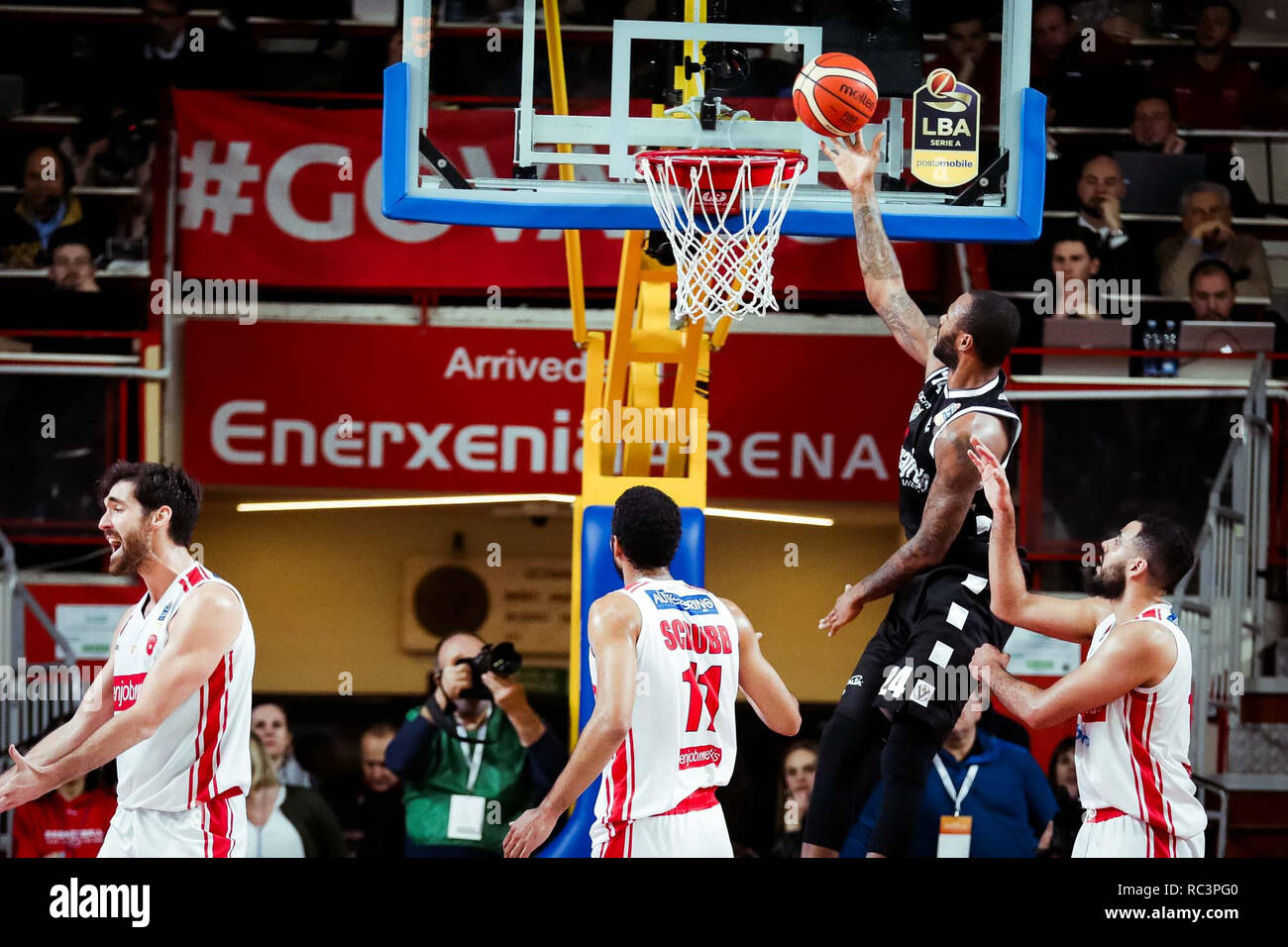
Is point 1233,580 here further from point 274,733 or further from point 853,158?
point 274,733

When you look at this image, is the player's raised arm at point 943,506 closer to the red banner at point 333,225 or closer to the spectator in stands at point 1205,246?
the red banner at point 333,225

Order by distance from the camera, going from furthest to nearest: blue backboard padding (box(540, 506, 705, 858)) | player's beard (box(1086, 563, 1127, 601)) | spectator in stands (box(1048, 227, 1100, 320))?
spectator in stands (box(1048, 227, 1100, 320))
blue backboard padding (box(540, 506, 705, 858))
player's beard (box(1086, 563, 1127, 601))

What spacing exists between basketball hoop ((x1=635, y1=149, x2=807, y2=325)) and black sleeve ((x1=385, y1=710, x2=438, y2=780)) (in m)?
2.56

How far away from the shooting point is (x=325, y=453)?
31.2 ft

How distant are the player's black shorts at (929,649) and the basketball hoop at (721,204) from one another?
1.13 metres

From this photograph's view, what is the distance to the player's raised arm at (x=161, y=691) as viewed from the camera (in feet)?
15.9

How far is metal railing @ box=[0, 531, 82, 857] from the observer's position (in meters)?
8.27

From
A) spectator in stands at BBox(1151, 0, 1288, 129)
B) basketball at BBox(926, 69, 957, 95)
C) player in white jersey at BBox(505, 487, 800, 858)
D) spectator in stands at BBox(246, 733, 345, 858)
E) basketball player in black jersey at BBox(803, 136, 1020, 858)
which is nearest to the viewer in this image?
player in white jersey at BBox(505, 487, 800, 858)

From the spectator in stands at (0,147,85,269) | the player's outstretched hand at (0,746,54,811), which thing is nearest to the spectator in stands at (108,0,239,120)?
the spectator in stands at (0,147,85,269)

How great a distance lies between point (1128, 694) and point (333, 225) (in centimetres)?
581

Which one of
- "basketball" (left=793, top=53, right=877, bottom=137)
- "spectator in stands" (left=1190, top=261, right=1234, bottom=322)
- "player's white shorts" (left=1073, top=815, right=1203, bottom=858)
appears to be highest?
"basketball" (left=793, top=53, right=877, bottom=137)

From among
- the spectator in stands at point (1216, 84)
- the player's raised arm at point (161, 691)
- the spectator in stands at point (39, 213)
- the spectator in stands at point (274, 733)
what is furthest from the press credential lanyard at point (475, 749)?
the spectator in stands at point (1216, 84)

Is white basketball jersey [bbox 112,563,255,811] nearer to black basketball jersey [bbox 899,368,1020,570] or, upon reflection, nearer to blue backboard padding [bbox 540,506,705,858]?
blue backboard padding [bbox 540,506,705,858]
